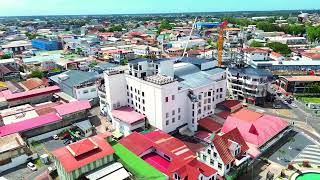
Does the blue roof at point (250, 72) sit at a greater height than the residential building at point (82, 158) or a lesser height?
greater

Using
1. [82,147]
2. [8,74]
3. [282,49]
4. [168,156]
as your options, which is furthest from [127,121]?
A: [282,49]

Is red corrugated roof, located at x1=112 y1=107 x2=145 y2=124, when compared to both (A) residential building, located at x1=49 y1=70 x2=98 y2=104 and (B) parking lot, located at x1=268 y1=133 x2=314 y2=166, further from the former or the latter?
(B) parking lot, located at x1=268 y1=133 x2=314 y2=166

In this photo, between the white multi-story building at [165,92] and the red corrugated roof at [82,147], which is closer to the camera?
the red corrugated roof at [82,147]

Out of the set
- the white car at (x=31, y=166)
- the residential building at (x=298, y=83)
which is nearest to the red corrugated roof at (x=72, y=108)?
the white car at (x=31, y=166)

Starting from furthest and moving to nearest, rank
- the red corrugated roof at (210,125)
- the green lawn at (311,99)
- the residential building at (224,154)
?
the green lawn at (311,99), the red corrugated roof at (210,125), the residential building at (224,154)

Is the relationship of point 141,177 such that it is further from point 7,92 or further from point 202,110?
point 7,92

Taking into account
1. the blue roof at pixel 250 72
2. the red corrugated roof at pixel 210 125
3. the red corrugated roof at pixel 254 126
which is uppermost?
the blue roof at pixel 250 72

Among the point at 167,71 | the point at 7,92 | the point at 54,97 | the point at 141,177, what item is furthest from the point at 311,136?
the point at 7,92

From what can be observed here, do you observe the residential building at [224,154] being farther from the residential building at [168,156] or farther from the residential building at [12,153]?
the residential building at [12,153]
